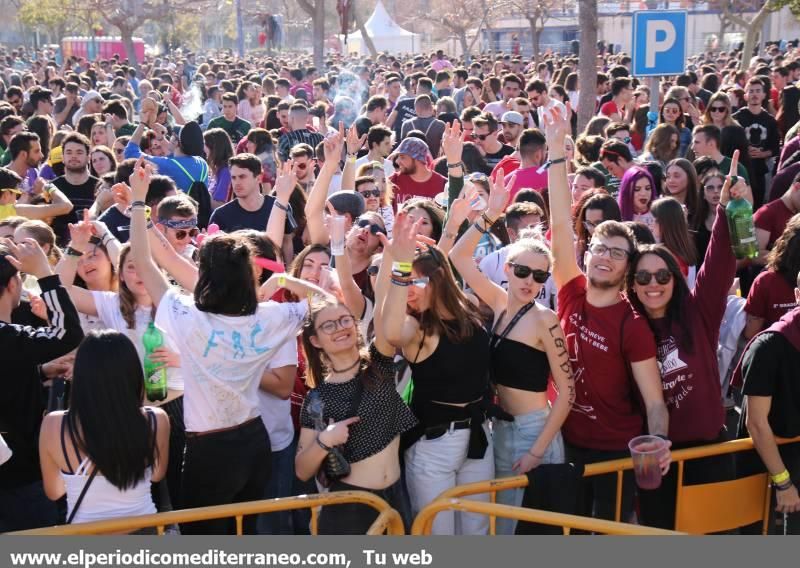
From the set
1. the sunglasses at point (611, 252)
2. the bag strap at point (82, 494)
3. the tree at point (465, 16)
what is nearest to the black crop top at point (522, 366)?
the sunglasses at point (611, 252)

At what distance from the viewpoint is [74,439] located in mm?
3504

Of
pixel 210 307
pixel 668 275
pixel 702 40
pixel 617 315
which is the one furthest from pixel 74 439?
pixel 702 40

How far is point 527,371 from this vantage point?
426 centimetres

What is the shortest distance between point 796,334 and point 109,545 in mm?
2926

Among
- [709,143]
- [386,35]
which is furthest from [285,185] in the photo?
[386,35]

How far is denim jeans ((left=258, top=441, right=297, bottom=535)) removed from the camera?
15.2 ft

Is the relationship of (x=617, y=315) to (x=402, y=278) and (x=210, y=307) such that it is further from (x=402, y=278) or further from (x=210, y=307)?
(x=210, y=307)

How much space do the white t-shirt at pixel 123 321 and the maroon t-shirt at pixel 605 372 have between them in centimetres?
186

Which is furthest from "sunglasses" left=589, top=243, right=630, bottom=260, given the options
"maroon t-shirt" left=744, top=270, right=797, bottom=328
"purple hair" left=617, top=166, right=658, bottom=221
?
"purple hair" left=617, top=166, right=658, bottom=221

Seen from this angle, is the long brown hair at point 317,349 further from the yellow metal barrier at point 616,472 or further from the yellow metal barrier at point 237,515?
the yellow metal barrier at point 616,472

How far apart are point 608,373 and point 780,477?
2.88 ft

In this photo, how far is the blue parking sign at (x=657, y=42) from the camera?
9.18 m

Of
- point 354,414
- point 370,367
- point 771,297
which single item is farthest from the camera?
point 771,297

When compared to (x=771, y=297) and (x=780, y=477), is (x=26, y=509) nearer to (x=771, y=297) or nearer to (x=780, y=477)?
(x=780, y=477)
